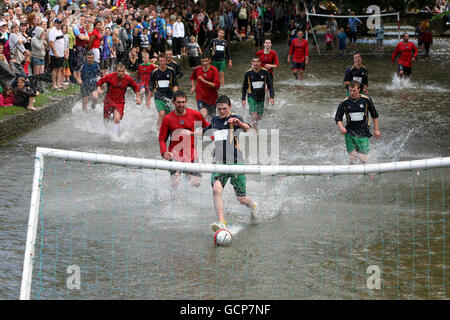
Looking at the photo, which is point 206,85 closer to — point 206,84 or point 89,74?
point 206,84

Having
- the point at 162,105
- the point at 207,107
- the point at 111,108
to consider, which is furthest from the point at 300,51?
the point at 111,108

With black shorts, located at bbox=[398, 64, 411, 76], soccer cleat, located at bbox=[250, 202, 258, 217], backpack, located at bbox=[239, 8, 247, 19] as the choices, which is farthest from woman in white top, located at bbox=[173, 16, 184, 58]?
soccer cleat, located at bbox=[250, 202, 258, 217]

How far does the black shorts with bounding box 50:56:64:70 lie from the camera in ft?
61.3

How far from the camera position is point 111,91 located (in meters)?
15.1

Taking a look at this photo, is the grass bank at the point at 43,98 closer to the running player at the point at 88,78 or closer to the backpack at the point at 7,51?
the running player at the point at 88,78

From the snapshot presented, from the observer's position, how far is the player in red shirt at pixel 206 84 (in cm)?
1520

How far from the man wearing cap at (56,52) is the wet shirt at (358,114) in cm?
915

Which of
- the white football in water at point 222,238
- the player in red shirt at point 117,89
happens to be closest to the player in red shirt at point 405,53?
the player in red shirt at point 117,89

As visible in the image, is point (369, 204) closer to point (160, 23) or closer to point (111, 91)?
point (111, 91)

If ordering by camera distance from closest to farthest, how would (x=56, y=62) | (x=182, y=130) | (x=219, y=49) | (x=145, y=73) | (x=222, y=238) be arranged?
(x=222, y=238) < (x=182, y=130) < (x=145, y=73) < (x=56, y=62) < (x=219, y=49)

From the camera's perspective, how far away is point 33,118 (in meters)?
16.1

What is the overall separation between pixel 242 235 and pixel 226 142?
3.95 ft
